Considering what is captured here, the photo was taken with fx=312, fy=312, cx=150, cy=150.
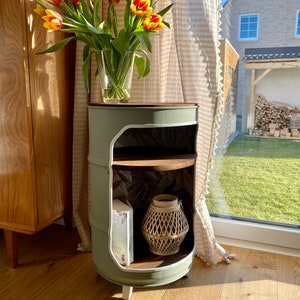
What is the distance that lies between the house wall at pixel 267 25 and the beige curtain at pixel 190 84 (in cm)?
31

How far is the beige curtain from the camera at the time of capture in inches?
47.9

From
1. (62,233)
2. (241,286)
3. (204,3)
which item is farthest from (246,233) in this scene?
(204,3)

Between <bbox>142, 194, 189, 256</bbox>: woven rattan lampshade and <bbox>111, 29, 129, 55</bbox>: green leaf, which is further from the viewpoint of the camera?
<bbox>142, 194, 189, 256</bbox>: woven rattan lampshade

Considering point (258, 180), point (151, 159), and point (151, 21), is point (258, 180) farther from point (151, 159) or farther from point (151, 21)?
point (151, 21)

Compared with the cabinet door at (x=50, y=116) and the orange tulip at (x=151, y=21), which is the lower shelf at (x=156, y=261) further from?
the orange tulip at (x=151, y=21)

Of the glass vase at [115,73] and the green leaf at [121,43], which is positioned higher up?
the green leaf at [121,43]

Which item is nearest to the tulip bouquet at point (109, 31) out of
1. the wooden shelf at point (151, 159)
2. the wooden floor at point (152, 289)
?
the wooden shelf at point (151, 159)

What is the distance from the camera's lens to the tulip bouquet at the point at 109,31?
3.37 feet

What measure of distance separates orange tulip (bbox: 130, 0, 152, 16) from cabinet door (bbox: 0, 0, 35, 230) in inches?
17.3

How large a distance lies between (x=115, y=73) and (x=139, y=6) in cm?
25

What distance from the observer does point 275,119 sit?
1.57 metres

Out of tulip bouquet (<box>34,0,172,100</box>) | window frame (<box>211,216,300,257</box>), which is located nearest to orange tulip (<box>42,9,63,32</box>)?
tulip bouquet (<box>34,0,172,100</box>)

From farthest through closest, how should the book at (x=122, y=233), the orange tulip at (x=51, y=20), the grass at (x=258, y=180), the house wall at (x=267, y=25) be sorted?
the grass at (x=258, y=180)
the house wall at (x=267, y=25)
the book at (x=122, y=233)
the orange tulip at (x=51, y=20)

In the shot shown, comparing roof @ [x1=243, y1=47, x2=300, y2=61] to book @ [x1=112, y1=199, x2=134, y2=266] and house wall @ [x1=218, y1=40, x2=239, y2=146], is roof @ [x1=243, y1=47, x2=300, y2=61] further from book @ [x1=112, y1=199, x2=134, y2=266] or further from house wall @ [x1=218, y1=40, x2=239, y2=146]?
book @ [x1=112, y1=199, x2=134, y2=266]
